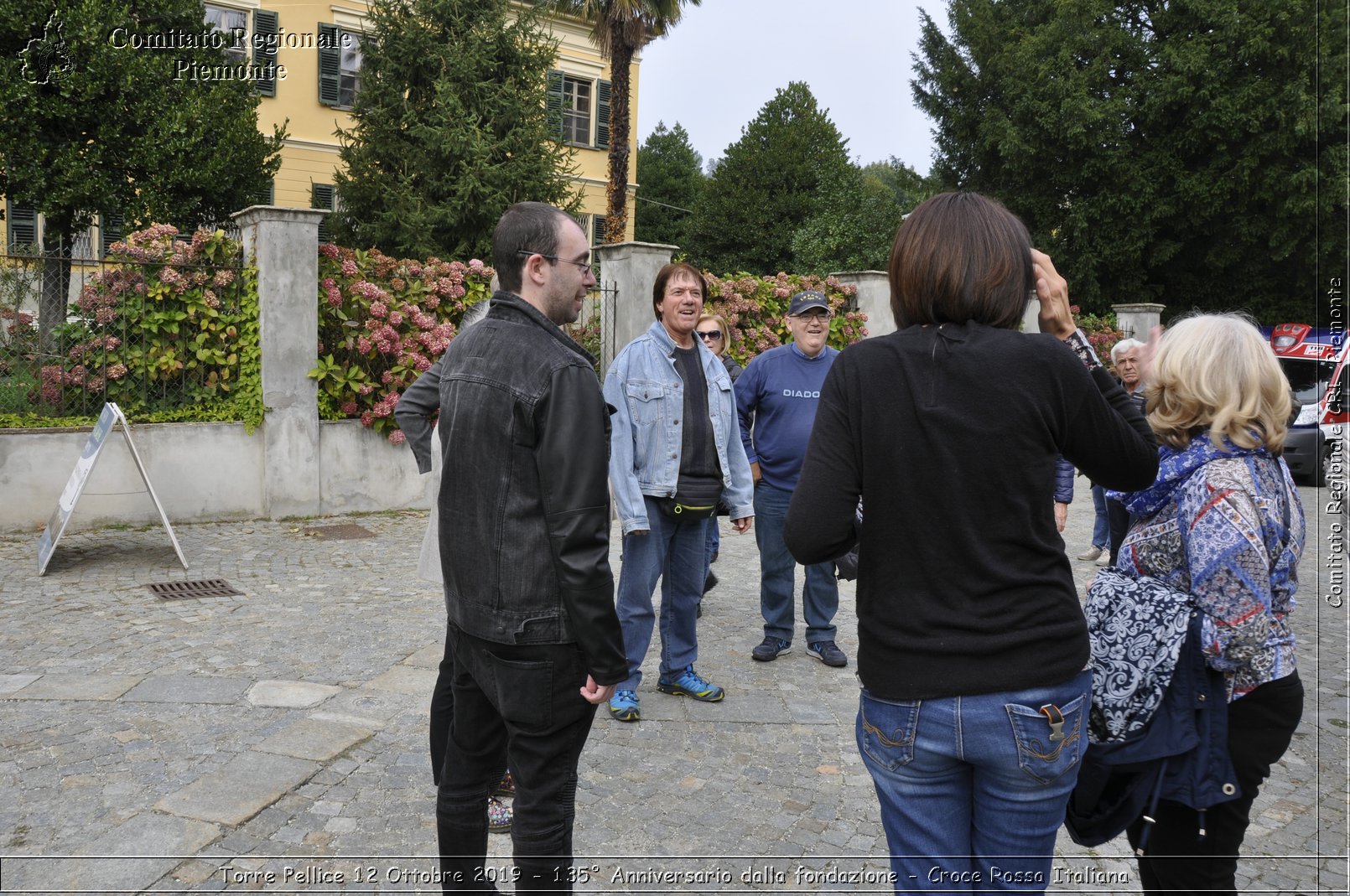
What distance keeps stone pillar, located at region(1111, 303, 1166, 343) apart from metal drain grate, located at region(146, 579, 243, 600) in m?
16.3

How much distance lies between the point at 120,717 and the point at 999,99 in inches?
1102

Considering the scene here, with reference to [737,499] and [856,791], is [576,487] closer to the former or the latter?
[856,791]

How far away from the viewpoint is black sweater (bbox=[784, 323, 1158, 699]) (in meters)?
1.92

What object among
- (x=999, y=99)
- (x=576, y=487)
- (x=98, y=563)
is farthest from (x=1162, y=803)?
(x=999, y=99)

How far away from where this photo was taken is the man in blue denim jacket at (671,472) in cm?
465

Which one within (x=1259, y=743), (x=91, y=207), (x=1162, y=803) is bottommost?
(x=1162, y=803)

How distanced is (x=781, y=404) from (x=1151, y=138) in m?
23.2

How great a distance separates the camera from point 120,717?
4.48 m

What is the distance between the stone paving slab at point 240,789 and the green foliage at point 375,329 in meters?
5.72

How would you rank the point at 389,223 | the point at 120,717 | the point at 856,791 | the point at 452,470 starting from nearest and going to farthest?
the point at 452,470, the point at 856,791, the point at 120,717, the point at 389,223

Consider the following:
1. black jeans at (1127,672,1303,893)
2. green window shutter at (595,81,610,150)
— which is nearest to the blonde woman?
black jeans at (1127,672,1303,893)

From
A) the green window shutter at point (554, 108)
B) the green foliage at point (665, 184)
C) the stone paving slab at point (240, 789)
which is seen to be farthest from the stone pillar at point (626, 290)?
the green foliage at point (665, 184)

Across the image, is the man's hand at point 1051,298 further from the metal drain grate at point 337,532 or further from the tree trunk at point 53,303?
the tree trunk at point 53,303

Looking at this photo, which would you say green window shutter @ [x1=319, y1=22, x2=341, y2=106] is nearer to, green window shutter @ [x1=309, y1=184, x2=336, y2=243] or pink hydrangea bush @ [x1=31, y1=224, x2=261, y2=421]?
green window shutter @ [x1=309, y1=184, x2=336, y2=243]
